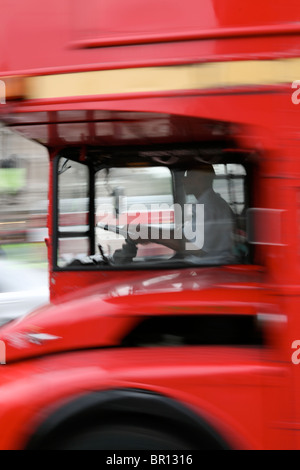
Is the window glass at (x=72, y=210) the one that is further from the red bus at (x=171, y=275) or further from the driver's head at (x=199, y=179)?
the driver's head at (x=199, y=179)

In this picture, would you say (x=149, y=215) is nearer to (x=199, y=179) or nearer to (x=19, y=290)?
(x=199, y=179)

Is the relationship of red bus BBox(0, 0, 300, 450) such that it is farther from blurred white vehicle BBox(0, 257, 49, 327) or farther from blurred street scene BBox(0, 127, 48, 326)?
blurred white vehicle BBox(0, 257, 49, 327)

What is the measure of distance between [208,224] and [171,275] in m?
0.31

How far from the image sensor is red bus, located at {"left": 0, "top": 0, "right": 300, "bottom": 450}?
194 centimetres

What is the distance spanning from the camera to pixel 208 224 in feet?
8.10

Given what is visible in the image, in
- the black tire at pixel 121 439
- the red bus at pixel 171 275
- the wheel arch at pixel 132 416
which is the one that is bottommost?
the black tire at pixel 121 439

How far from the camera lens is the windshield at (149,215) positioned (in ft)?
8.12

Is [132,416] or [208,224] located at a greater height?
[208,224]

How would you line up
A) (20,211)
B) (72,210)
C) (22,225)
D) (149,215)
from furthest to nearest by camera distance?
(20,211)
(22,225)
(72,210)
(149,215)

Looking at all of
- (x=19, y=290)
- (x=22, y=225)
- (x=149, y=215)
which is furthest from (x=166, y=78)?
(x=22, y=225)

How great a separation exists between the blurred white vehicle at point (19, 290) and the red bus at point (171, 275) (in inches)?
114

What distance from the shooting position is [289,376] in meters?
1.97

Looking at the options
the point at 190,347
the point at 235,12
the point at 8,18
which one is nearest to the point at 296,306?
the point at 190,347

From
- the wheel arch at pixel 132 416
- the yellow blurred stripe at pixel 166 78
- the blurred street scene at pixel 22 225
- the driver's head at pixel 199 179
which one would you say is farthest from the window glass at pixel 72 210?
the wheel arch at pixel 132 416
